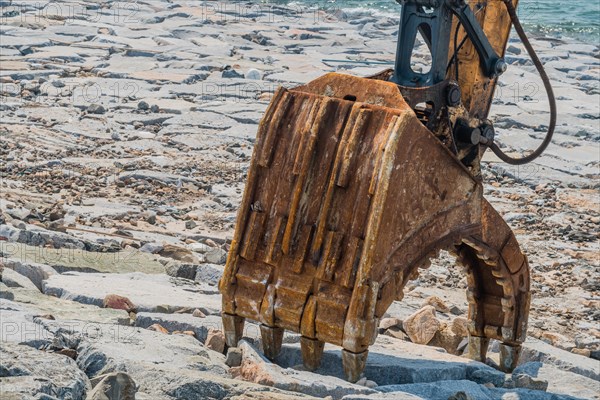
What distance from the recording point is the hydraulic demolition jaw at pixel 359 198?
4203mm

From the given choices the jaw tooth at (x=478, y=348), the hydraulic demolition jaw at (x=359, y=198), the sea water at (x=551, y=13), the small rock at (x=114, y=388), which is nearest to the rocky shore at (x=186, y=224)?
the small rock at (x=114, y=388)

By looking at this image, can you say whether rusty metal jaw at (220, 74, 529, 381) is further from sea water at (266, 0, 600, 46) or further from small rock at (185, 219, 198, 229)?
sea water at (266, 0, 600, 46)

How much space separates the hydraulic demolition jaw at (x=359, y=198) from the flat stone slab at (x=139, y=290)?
0.82 meters

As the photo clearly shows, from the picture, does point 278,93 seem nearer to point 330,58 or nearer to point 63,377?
point 63,377

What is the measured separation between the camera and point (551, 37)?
911 inches

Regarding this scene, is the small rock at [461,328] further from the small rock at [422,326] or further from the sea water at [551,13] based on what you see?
the sea water at [551,13]

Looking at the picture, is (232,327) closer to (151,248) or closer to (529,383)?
(529,383)

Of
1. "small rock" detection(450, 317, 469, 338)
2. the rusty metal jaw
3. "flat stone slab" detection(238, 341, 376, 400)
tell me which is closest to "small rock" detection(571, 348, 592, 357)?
"small rock" detection(450, 317, 469, 338)

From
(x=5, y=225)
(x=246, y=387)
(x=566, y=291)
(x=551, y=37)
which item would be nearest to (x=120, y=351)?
(x=246, y=387)

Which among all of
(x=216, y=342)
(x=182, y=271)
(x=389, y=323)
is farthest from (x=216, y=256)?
(x=216, y=342)

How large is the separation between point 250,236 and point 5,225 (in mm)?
2660

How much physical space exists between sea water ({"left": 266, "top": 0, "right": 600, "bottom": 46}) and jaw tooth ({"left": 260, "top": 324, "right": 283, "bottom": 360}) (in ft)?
65.9

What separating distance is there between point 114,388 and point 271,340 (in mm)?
1193

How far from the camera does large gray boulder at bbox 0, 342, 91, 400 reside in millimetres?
3326
